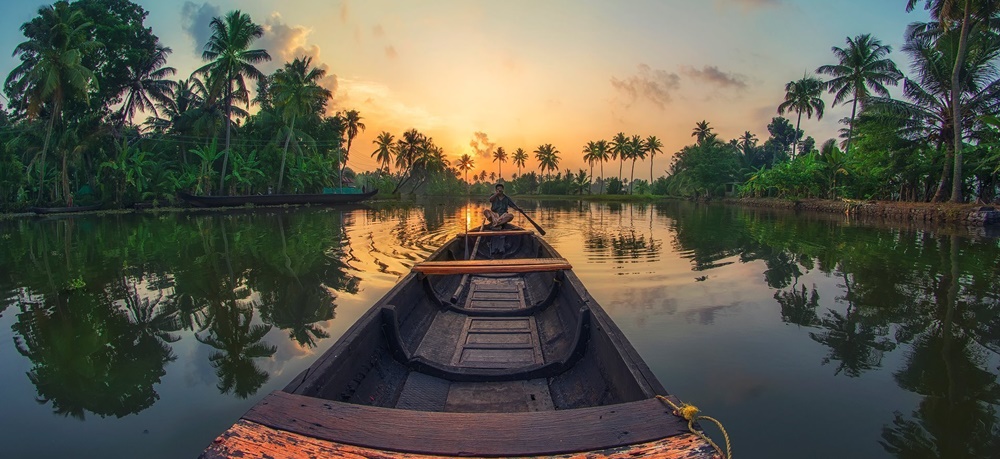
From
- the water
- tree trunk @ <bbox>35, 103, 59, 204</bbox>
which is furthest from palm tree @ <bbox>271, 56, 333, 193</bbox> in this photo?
the water

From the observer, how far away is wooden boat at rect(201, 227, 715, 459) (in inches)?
64.0

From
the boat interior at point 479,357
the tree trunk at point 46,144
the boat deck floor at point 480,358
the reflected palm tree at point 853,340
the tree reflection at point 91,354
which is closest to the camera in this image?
the boat interior at point 479,357

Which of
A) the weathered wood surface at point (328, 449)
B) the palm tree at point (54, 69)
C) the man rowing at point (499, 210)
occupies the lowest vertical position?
the weathered wood surface at point (328, 449)

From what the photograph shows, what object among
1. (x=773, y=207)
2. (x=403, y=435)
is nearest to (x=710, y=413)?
(x=403, y=435)

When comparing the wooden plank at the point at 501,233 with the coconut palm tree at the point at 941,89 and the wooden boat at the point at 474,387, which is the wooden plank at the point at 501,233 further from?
the coconut palm tree at the point at 941,89

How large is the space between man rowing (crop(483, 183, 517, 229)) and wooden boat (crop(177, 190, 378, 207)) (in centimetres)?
2583

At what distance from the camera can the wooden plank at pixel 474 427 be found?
1622mm

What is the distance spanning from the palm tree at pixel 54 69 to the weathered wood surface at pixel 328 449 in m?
31.3

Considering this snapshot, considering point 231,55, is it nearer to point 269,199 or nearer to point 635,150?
point 269,199

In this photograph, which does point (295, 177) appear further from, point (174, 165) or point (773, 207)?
point (773, 207)

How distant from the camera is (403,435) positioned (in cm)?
167

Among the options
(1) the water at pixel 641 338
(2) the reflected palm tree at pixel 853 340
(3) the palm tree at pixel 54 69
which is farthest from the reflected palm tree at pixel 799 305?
(3) the palm tree at pixel 54 69

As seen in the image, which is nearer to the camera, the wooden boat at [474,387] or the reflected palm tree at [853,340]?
the wooden boat at [474,387]

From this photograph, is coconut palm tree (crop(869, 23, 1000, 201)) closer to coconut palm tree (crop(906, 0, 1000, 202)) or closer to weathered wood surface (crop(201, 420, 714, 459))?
coconut palm tree (crop(906, 0, 1000, 202))
